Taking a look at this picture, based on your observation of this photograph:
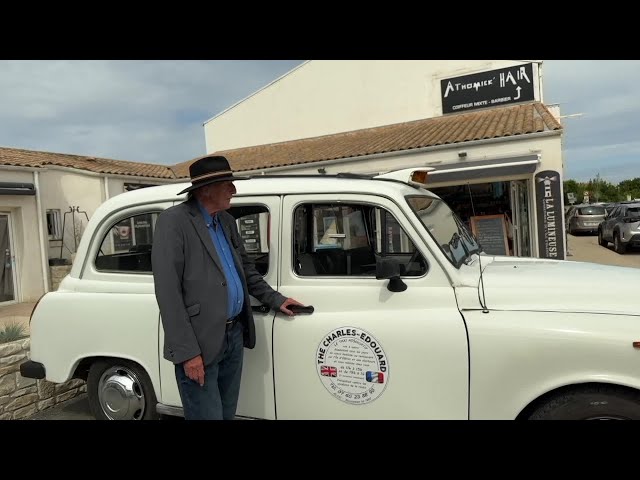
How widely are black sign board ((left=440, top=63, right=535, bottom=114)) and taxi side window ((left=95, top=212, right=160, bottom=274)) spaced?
458 inches

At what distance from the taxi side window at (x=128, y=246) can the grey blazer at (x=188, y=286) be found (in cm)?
99

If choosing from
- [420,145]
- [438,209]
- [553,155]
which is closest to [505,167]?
[553,155]

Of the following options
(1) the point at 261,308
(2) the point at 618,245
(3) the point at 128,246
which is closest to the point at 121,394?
(3) the point at 128,246

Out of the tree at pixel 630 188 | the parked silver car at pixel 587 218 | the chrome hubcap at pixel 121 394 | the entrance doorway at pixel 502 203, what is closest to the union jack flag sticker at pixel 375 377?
the chrome hubcap at pixel 121 394

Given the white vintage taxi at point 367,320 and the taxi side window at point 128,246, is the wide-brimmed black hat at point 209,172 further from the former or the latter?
the taxi side window at point 128,246

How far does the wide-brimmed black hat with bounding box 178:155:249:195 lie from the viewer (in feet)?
8.14

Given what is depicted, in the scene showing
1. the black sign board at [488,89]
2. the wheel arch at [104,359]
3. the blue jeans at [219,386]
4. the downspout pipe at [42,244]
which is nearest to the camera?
the blue jeans at [219,386]

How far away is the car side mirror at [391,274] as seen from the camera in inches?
102

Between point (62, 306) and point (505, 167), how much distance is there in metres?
8.68

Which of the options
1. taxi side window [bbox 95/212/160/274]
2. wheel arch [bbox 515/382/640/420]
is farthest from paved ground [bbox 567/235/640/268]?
taxi side window [bbox 95/212/160/274]

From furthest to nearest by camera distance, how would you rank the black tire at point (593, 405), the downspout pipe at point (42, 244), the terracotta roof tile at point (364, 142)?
the downspout pipe at point (42, 244), the terracotta roof tile at point (364, 142), the black tire at point (593, 405)

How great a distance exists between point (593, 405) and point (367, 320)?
1.19 meters

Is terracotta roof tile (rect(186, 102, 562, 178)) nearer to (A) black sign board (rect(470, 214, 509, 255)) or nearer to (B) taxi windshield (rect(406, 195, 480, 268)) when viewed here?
(A) black sign board (rect(470, 214, 509, 255))

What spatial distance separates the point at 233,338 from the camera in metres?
2.57
